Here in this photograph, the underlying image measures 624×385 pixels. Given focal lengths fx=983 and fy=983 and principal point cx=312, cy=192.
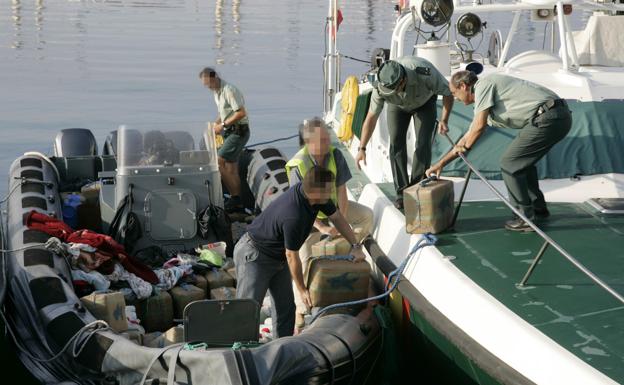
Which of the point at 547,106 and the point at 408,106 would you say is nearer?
the point at 547,106

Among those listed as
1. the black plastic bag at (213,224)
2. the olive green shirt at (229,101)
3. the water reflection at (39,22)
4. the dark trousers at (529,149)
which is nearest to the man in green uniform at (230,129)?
the olive green shirt at (229,101)

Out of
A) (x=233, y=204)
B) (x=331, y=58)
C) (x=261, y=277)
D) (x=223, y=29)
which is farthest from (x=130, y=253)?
(x=223, y=29)

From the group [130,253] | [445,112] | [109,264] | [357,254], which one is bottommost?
[130,253]

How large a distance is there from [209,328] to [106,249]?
81.8 inches

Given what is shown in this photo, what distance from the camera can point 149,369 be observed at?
624 cm

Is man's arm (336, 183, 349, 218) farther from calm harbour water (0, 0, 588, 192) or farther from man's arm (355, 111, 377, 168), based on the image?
calm harbour water (0, 0, 588, 192)

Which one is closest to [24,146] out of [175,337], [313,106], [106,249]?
[313,106]

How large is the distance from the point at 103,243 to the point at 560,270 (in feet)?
12.4

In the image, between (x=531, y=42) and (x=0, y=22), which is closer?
(x=531, y=42)

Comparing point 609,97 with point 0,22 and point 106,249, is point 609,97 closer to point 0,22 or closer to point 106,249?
point 106,249

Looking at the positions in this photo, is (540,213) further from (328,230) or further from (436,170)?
(328,230)

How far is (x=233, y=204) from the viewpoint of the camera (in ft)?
35.0

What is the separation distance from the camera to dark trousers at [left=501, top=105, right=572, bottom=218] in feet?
23.5

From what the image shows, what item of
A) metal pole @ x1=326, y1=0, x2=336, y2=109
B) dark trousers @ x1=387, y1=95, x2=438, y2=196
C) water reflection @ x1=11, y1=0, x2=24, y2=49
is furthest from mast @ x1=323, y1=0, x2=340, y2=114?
water reflection @ x1=11, y1=0, x2=24, y2=49
